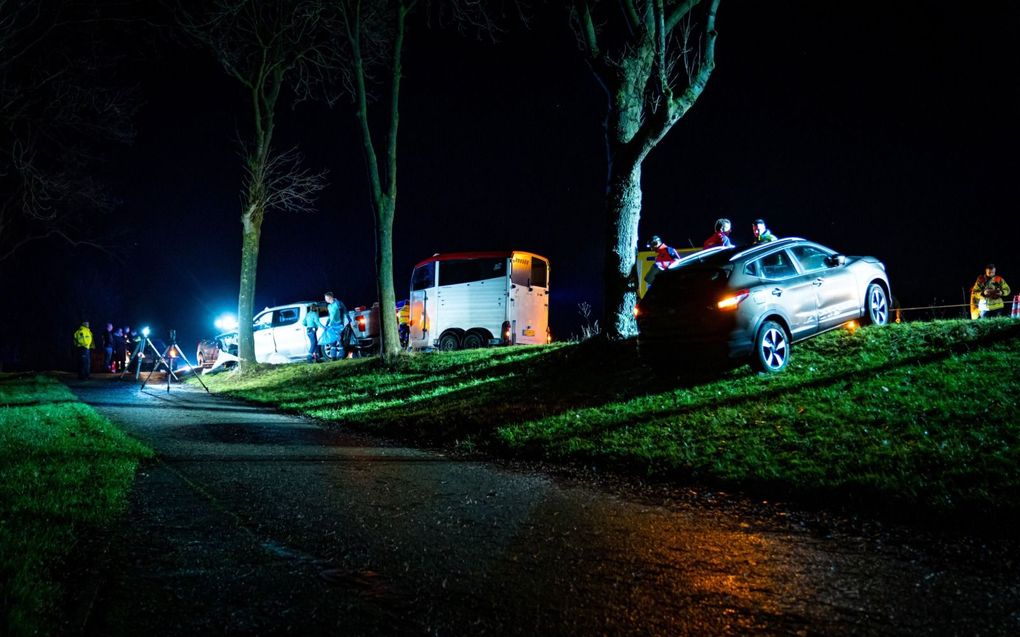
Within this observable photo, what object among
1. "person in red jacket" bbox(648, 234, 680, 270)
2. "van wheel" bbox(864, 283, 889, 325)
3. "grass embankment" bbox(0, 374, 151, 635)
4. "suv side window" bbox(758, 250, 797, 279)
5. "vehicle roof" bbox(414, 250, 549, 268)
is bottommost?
"grass embankment" bbox(0, 374, 151, 635)

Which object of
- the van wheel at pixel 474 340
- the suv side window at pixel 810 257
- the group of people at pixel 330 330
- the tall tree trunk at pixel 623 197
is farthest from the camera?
the group of people at pixel 330 330

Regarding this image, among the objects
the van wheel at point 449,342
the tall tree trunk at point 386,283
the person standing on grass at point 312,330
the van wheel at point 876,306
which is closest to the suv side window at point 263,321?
the person standing on grass at point 312,330

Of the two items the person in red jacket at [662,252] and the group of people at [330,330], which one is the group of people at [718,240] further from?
the group of people at [330,330]

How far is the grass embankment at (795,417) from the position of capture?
517cm

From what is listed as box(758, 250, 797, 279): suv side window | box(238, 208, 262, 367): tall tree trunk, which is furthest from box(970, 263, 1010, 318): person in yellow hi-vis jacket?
box(238, 208, 262, 367): tall tree trunk

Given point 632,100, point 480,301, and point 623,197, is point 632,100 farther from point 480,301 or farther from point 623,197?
point 480,301

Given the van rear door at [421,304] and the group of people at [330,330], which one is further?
the group of people at [330,330]

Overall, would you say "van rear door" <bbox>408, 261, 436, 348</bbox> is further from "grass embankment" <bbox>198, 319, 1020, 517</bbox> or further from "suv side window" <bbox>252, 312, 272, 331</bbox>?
"grass embankment" <bbox>198, 319, 1020, 517</bbox>

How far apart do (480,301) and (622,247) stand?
854cm

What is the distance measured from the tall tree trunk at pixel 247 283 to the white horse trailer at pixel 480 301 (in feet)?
17.9

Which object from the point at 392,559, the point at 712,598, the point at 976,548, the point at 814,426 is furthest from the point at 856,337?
the point at 392,559

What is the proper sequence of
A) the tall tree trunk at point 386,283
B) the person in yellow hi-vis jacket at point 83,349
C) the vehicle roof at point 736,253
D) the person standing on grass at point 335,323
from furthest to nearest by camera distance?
the person in yellow hi-vis jacket at point 83,349 → the person standing on grass at point 335,323 → the tall tree trunk at point 386,283 → the vehicle roof at point 736,253

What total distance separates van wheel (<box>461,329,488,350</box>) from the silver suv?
1094 cm

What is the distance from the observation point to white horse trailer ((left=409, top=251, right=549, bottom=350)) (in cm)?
1956
